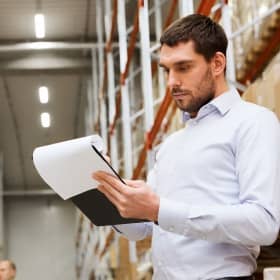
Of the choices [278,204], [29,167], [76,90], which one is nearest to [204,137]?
[278,204]

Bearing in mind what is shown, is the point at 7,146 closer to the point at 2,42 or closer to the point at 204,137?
the point at 2,42

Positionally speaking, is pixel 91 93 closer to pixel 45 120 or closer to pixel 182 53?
pixel 45 120

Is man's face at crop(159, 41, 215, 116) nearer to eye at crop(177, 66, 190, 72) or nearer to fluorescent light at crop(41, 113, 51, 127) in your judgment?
eye at crop(177, 66, 190, 72)

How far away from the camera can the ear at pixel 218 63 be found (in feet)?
8.26

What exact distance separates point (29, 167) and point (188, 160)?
1094 inches

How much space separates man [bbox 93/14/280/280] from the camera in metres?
2.28

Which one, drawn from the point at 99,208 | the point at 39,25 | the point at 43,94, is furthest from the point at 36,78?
the point at 99,208

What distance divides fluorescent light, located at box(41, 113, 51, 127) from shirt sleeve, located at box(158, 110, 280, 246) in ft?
76.0

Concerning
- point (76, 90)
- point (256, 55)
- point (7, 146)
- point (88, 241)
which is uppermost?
point (256, 55)

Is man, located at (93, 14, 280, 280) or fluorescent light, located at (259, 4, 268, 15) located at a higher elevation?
fluorescent light, located at (259, 4, 268, 15)

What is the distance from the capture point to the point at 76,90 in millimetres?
23250

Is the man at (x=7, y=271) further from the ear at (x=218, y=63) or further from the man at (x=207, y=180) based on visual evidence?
the ear at (x=218, y=63)

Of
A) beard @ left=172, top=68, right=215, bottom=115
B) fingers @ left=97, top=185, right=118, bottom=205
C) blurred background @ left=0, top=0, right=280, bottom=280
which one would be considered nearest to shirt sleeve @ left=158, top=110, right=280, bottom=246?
fingers @ left=97, top=185, right=118, bottom=205

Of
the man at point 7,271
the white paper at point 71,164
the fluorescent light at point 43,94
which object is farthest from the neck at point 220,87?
the fluorescent light at point 43,94
